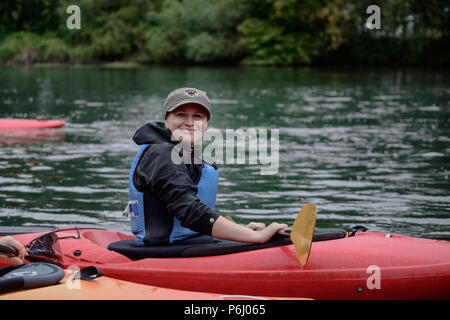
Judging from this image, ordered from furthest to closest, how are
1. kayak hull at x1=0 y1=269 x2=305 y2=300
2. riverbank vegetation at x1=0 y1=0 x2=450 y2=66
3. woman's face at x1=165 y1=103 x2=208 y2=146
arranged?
riverbank vegetation at x1=0 y1=0 x2=450 y2=66 < woman's face at x1=165 y1=103 x2=208 y2=146 < kayak hull at x1=0 y1=269 x2=305 y2=300

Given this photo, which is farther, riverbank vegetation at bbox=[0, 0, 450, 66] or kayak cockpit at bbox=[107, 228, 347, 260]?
riverbank vegetation at bbox=[0, 0, 450, 66]

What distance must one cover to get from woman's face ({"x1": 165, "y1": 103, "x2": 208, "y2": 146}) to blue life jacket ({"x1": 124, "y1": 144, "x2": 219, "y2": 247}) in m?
0.16

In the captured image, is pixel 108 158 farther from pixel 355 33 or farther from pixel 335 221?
pixel 355 33

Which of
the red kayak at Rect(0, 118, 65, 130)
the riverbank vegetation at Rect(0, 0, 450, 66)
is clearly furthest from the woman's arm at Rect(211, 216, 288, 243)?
the riverbank vegetation at Rect(0, 0, 450, 66)

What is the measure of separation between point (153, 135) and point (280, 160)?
5463mm

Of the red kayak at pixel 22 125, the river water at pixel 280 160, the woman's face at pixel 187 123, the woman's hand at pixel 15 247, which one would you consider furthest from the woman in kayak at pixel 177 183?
the red kayak at pixel 22 125

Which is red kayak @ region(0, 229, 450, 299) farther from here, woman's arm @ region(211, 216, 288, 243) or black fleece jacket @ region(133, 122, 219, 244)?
black fleece jacket @ region(133, 122, 219, 244)

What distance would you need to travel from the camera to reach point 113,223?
567 cm

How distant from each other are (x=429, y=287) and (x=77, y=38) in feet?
120

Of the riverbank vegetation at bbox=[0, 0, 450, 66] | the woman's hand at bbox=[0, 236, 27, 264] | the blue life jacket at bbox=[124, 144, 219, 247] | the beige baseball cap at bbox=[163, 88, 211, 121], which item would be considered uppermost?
the riverbank vegetation at bbox=[0, 0, 450, 66]

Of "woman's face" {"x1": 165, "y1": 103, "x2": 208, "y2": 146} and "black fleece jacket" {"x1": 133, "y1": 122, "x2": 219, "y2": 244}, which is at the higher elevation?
"woman's face" {"x1": 165, "y1": 103, "x2": 208, "y2": 146}

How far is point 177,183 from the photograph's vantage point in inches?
126

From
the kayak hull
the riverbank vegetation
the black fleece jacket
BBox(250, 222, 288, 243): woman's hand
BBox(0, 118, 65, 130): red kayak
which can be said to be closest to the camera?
the kayak hull

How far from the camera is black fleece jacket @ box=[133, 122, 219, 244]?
126 inches
